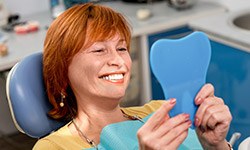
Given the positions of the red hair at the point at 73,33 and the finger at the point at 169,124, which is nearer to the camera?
the finger at the point at 169,124

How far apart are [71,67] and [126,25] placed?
0.75ft

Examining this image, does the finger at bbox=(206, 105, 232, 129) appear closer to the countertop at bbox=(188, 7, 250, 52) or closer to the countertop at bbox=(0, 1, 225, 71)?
the countertop at bbox=(188, 7, 250, 52)

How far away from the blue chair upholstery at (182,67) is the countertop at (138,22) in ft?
3.52

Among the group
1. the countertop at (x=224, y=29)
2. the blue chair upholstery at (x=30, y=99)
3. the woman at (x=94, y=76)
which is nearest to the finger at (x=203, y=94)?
the woman at (x=94, y=76)

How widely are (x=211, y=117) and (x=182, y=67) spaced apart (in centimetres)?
18

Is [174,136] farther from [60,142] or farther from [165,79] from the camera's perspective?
[60,142]

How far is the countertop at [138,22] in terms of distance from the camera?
2.45 meters

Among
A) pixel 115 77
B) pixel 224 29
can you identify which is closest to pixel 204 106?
pixel 115 77

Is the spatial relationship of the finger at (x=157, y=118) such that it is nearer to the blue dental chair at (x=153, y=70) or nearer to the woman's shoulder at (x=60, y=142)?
the blue dental chair at (x=153, y=70)

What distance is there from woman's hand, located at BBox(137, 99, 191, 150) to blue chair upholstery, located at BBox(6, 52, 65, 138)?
1.88 ft

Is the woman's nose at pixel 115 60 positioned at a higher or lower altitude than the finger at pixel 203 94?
higher

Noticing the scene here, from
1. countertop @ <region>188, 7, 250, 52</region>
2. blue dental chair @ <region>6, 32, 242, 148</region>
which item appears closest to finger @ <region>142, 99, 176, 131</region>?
blue dental chair @ <region>6, 32, 242, 148</region>

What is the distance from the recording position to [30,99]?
1.69m

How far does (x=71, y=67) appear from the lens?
1.58 metres
